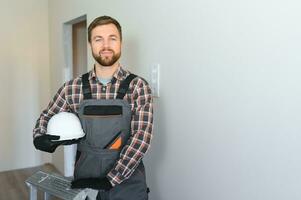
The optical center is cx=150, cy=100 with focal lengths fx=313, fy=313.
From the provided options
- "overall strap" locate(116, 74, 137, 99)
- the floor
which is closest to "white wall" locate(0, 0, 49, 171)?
the floor

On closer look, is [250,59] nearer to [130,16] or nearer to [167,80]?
[167,80]

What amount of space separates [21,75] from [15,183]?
46.3 inches

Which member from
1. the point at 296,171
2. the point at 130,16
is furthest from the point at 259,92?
the point at 130,16

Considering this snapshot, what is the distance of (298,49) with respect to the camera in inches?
37.7

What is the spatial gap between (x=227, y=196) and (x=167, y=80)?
622mm

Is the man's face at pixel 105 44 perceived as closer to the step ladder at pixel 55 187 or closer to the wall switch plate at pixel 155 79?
the wall switch plate at pixel 155 79

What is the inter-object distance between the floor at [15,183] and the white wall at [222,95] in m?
1.71

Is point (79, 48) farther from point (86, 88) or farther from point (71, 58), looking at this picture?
point (86, 88)

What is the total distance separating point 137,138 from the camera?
4.15 feet

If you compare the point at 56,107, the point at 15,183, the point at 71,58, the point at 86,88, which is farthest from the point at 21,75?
the point at 86,88

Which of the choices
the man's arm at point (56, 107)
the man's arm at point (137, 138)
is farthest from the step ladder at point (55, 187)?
the man's arm at point (56, 107)

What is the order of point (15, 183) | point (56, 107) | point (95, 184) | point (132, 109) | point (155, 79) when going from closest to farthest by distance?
point (95, 184)
point (132, 109)
point (56, 107)
point (155, 79)
point (15, 183)

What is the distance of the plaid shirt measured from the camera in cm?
124

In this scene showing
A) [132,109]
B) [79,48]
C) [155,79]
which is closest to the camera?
[132,109]
